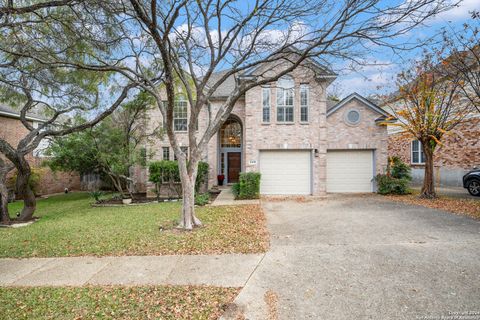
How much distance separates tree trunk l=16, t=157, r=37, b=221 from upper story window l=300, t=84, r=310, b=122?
1229 centimetres

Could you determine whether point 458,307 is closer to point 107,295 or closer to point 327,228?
point 327,228

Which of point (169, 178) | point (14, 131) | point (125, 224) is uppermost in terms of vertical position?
point (14, 131)

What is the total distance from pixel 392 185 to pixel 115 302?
13434 millimetres

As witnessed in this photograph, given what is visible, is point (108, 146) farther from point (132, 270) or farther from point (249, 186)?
point (132, 270)

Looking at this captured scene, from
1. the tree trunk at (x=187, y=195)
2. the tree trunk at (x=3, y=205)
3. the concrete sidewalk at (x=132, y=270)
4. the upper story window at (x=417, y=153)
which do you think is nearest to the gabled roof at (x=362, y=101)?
the upper story window at (x=417, y=153)

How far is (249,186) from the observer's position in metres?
12.3

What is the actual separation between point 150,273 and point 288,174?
10161 mm

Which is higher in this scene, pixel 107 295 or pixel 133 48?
pixel 133 48

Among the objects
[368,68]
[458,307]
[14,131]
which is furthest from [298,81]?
[14,131]

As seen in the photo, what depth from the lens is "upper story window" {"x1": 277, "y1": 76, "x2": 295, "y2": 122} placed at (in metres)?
13.5

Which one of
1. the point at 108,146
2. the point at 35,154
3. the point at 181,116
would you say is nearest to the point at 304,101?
the point at 181,116

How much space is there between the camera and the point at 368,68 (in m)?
6.98

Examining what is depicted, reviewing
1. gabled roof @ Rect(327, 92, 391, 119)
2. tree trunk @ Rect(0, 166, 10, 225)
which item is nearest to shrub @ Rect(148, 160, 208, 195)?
tree trunk @ Rect(0, 166, 10, 225)

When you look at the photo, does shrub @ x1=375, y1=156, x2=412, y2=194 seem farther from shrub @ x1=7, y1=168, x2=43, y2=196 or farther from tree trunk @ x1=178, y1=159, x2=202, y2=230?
shrub @ x1=7, y1=168, x2=43, y2=196
